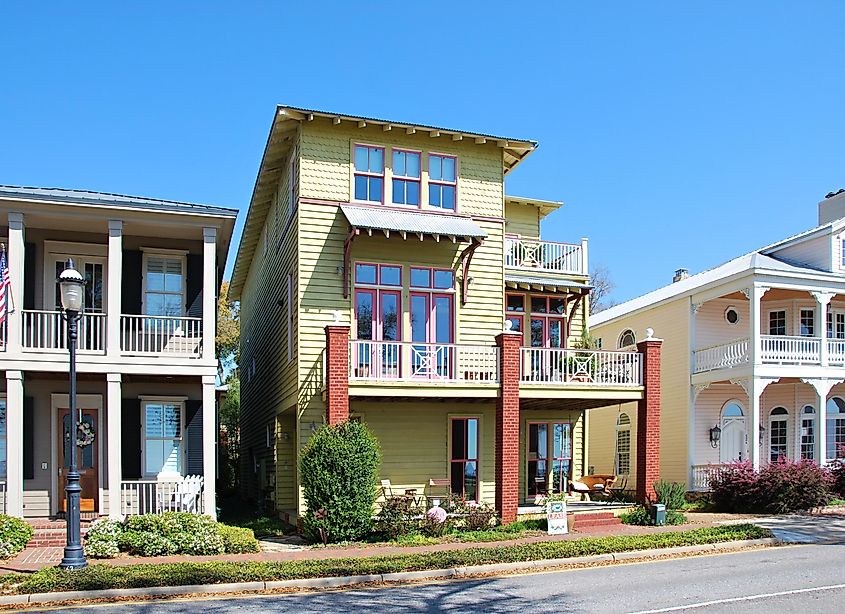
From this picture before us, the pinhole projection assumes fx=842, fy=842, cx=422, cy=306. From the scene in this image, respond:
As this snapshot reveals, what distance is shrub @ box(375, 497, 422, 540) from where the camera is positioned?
17453mm

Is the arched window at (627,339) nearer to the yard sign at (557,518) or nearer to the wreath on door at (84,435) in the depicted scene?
the yard sign at (557,518)

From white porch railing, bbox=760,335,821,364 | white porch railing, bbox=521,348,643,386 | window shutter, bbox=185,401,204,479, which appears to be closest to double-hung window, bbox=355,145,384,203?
white porch railing, bbox=521,348,643,386

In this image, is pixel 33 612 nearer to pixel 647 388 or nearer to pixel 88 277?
pixel 88 277

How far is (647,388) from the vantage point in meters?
21.0

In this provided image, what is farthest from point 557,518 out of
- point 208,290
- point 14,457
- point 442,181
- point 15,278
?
point 15,278

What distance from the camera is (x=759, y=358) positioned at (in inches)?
955

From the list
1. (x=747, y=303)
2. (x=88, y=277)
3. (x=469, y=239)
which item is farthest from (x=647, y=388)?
(x=88, y=277)

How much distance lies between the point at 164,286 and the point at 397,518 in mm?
7836

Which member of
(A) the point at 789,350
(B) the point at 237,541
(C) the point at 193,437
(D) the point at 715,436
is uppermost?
(A) the point at 789,350

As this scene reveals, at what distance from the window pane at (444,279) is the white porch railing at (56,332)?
7939mm

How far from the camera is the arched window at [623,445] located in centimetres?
2950

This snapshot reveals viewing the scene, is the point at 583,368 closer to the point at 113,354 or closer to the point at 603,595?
the point at 603,595

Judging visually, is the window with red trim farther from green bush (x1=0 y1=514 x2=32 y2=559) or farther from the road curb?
green bush (x1=0 y1=514 x2=32 y2=559)

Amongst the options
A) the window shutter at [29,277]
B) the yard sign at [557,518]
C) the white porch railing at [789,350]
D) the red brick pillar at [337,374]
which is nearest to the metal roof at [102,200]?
the window shutter at [29,277]
